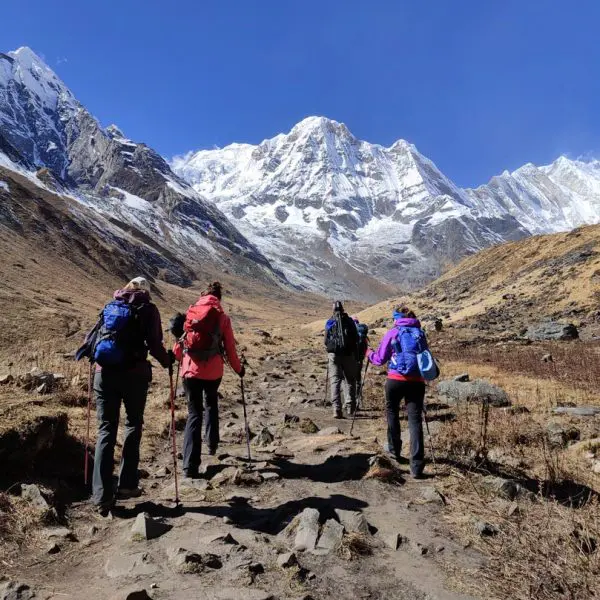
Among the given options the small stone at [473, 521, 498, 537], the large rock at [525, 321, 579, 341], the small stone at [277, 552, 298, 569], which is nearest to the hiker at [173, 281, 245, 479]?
the small stone at [277, 552, 298, 569]

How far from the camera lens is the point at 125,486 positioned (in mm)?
5793

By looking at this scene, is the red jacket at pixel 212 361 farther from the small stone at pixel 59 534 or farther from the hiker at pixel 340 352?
the hiker at pixel 340 352

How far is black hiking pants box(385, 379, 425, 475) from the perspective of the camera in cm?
653

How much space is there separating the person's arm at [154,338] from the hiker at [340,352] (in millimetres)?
5453

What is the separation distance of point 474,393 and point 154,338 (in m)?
8.24

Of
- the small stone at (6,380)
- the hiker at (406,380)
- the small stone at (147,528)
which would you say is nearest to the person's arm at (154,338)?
the small stone at (147,528)

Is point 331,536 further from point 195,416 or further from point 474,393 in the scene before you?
point 474,393

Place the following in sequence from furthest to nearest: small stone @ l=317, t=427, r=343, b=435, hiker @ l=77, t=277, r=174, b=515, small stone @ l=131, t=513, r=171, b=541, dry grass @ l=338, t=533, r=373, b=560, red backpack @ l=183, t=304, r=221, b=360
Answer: small stone @ l=317, t=427, r=343, b=435 < red backpack @ l=183, t=304, r=221, b=360 < hiker @ l=77, t=277, r=174, b=515 < small stone @ l=131, t=513, r=171, b=541 < dry grass @ l=338, t=533, r=373, b=560

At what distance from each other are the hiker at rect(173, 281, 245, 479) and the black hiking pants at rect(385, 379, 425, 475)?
2330mm

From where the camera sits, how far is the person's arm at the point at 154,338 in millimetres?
5754

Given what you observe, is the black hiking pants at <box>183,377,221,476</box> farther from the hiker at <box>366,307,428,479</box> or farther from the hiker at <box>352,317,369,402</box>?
the hiker at <box>352,317,369,402</box>

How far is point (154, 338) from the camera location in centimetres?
576

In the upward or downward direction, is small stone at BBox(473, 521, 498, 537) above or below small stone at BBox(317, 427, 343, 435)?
below

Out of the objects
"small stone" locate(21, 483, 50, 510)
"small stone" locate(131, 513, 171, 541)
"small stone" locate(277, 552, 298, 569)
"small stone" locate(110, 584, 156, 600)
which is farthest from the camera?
"small stone" locate(21, 483, 50, 510)
